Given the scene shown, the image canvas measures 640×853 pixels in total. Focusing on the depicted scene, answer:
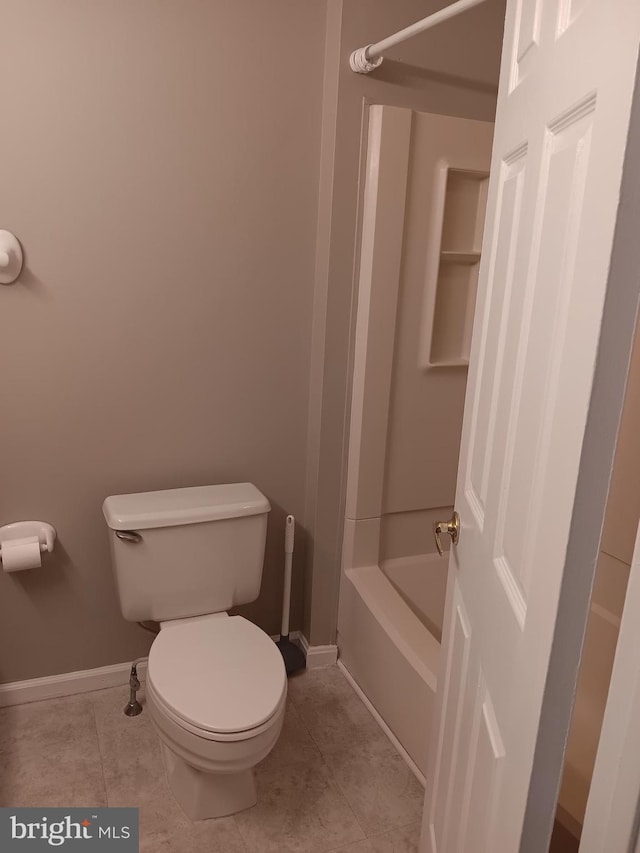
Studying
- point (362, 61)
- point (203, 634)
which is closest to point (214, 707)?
point (203, 634)

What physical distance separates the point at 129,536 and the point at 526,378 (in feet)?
4.49

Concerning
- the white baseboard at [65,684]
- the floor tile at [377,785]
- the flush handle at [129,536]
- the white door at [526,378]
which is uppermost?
the white door at [526,378]

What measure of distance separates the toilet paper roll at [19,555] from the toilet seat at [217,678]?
1.45 ft

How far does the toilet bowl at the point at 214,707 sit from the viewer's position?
1643 mm

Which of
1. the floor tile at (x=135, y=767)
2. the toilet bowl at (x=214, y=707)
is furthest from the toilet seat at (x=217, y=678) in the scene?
the floor tile at (x=135, y=767)

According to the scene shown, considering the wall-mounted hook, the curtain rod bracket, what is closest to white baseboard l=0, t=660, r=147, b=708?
the wall-mounted hook

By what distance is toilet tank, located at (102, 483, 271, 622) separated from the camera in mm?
2004

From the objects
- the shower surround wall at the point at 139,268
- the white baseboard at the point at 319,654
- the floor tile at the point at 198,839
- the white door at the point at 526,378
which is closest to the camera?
the white door at the point at 526,378

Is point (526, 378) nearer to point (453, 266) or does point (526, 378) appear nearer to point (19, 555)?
point (453, 266)

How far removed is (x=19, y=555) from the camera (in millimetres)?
2002

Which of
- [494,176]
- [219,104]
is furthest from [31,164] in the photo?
[494,176]

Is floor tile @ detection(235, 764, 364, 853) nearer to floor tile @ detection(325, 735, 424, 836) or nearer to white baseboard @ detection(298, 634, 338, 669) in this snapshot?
floor tile @ detection(325, 735, 424, 836)

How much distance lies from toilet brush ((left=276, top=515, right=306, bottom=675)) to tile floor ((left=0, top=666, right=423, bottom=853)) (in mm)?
149
